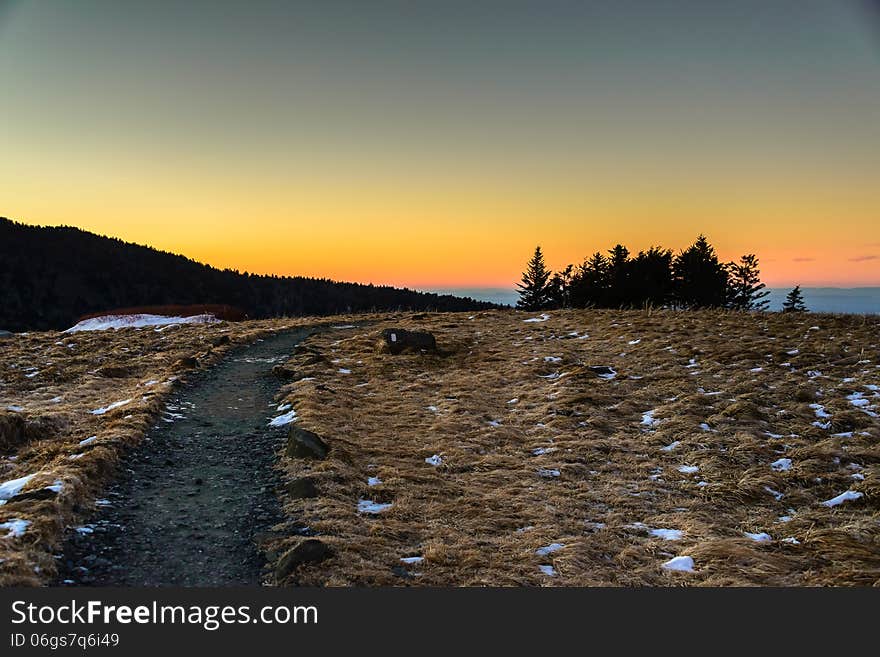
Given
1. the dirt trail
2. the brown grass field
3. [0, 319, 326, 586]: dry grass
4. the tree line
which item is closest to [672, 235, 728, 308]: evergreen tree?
the tree line

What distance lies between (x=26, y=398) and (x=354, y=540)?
12.0 meters

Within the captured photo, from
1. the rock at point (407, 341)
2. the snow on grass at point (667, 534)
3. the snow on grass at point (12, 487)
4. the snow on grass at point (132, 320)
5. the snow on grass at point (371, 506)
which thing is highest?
the snow on grass at point (132, 320)

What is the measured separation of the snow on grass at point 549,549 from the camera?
6.49m

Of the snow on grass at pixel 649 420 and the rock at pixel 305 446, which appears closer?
the rock at pixel 305 446

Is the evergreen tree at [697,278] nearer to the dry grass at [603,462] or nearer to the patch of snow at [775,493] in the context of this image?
the dry grass at [603,462]

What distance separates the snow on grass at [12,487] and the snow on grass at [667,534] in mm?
8670

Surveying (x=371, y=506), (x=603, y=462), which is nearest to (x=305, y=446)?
(x=371, y=506)

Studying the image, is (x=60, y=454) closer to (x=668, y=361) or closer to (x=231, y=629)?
(x=231, y=629)

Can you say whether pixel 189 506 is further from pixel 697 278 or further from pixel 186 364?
pixel 697 278

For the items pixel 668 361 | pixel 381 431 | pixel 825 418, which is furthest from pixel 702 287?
pixel 381 431

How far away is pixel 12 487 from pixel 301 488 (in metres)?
4.01

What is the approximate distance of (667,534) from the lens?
281 inches

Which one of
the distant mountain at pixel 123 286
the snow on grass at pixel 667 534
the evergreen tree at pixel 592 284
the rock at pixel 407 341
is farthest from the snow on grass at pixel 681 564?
the distant mountain at pixel 123 286

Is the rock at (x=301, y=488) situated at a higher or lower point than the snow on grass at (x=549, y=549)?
higher
